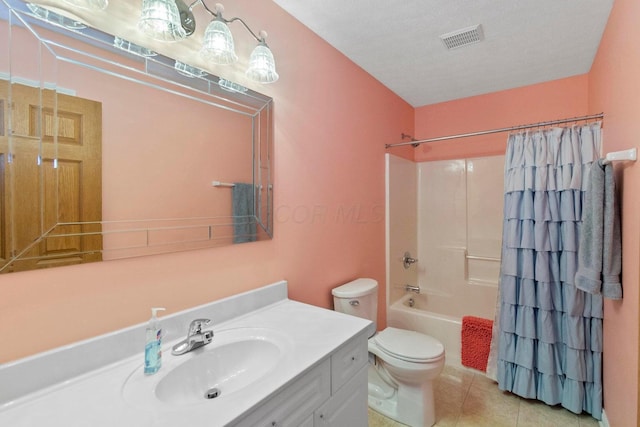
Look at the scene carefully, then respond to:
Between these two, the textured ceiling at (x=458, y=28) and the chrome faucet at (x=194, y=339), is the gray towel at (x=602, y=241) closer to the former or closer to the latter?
the textured ceiling at (x=458, y=28)

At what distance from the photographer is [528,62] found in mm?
2180

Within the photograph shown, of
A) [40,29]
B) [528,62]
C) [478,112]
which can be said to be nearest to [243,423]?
[40,29]

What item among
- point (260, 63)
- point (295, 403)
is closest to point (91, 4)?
point (260, 63)

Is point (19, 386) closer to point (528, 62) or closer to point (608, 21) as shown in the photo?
point (608, 21)

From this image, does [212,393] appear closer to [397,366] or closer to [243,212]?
[243,212]

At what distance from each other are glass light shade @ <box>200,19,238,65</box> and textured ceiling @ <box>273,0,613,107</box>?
0.55 metres

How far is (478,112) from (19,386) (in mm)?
3454

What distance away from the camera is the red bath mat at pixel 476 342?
2.26 metres

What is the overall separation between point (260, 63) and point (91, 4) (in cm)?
62

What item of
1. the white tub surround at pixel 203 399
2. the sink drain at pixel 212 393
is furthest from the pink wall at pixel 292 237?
the sink drain at pixel 212 393

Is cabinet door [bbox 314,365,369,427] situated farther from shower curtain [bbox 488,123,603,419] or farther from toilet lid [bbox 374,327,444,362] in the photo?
shower curtain [bbox 488,123,603,419]

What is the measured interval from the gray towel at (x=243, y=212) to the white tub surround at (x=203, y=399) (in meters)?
0.29

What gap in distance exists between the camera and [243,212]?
1.40 m

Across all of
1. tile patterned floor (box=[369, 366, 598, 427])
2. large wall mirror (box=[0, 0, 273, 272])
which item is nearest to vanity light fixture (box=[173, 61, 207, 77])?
large wall mirror (box=[0, 0, 273, 272])
